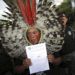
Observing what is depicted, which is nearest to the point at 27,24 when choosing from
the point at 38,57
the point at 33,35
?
the point at 33,35

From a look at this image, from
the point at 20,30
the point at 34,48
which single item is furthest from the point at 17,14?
the point at 34,48

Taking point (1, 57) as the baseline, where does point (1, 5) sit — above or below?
above

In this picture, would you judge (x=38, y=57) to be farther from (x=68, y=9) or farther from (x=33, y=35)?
(x=68, y=9)

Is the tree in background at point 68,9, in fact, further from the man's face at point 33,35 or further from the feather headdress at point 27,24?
the man's face at point 33,35

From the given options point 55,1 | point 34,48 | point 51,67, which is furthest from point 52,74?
point 55,1

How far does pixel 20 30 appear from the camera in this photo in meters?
1.63

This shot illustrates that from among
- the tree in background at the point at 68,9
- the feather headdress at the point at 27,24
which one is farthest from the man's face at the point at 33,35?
the tree in background at the point at 68,9

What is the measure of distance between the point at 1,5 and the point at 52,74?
21.2 inches

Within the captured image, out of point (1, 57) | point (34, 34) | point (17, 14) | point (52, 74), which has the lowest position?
point (52, 74)

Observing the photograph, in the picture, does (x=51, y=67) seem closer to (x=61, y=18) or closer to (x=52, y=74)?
(x=52, y=74)

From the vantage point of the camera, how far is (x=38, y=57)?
1.64 m

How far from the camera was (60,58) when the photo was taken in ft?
5.53

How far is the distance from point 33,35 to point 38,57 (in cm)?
14

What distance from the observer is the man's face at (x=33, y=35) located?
1657 millimetres
